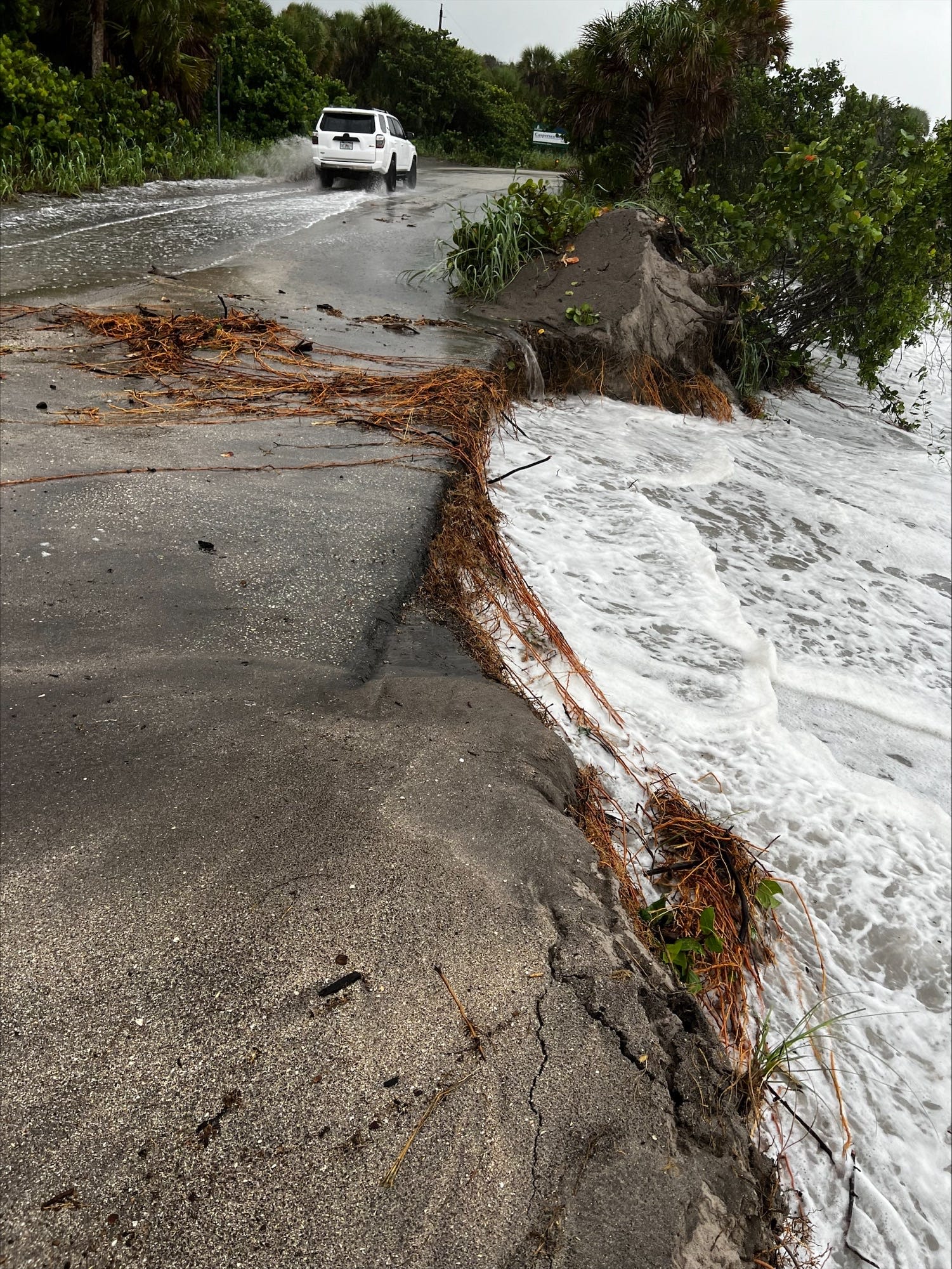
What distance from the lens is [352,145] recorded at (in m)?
16.2

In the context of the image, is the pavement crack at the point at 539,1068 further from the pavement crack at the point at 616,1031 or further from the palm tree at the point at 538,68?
the palm tree at the point at 538,68

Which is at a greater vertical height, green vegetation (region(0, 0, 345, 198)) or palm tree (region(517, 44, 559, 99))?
palm tree (region(517, 44, 559, 99))

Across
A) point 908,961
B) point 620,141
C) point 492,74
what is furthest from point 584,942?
point 492,74

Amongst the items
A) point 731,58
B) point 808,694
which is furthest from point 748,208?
point 808,694

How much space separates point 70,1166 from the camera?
50.4 inches

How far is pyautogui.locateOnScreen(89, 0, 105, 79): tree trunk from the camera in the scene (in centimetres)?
1469

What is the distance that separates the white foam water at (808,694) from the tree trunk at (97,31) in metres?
13.5

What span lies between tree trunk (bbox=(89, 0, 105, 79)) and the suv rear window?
12.5 feet

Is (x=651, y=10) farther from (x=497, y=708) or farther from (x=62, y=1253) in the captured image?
(x=62, y=1253)

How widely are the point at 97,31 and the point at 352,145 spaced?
4561mm

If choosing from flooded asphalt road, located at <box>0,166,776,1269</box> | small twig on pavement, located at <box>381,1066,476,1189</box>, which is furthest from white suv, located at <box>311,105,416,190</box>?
small twig on pavement, located at <box>381,1066,476,1189</box>

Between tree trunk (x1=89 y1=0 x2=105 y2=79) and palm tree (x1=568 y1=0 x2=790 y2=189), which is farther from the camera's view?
tree trunk (x1=89 y1=0 x2=105 y2=79)

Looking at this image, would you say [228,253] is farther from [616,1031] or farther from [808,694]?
[616,1031]

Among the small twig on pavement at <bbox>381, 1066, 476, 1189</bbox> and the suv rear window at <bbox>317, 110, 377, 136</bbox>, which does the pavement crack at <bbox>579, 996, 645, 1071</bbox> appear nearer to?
the small twig on pavement at <bbox>381, 1066, 476, 1189</bbox>
